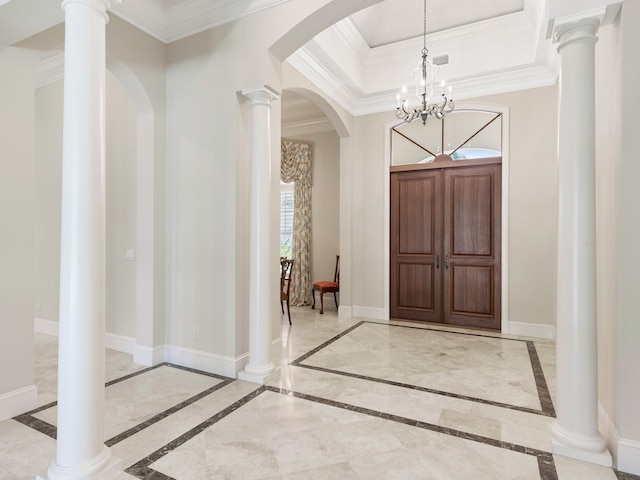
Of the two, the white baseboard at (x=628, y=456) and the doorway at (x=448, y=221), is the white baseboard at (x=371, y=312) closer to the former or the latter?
the doorway at (x=448, y=221)

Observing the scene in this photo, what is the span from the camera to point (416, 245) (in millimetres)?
5660

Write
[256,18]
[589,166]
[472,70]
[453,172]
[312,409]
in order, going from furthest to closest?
[453,172]
[472,70]
[256,18]
[312,409]
[589,166]

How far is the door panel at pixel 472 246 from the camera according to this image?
16.9 ft

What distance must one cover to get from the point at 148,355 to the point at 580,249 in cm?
386

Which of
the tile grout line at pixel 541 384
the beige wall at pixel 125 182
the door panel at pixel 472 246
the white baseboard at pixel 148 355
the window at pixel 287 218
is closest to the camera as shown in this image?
the tile grout line at pixel 541 384

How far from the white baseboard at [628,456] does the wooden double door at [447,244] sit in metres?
3.19

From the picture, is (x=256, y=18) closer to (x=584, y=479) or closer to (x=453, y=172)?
(x=453, y=172)

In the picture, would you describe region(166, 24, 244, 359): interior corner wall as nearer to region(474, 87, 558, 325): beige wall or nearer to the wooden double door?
the wooden double door

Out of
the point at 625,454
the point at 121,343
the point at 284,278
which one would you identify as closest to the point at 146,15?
the point at 121,343

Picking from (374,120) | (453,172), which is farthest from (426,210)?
(374,120)

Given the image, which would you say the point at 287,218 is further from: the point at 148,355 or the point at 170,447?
the point at 170,447

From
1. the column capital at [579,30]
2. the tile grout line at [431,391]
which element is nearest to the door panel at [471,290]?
the tile grout line at [431,391]

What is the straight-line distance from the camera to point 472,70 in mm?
4953

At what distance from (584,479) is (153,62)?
15.8ft
